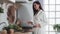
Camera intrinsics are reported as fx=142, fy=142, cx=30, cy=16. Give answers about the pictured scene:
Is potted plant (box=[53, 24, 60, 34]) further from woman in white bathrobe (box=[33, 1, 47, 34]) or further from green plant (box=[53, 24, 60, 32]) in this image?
woman in white bathrobe (box=[33, 1, 47, 34])

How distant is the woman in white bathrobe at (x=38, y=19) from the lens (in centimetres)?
149

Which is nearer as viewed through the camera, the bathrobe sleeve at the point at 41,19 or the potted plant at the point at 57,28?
the bathrobe sleeve at the point at 41,19

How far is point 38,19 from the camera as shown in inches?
59.0

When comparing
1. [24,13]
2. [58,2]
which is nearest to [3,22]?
[24,13]

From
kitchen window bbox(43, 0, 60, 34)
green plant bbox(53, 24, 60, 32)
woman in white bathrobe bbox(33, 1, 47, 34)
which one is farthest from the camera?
kitchen window bbox(43, 0, 60, 34)

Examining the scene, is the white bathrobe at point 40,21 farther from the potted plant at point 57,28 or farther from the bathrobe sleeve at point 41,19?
the potted plant at point 57,28

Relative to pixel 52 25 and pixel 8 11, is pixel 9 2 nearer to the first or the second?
pixel 8 11

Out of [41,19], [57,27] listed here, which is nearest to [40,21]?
[41,19]

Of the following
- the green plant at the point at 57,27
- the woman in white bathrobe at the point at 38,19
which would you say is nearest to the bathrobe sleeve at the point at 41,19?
the woman in white bathrobe at the point at 38,19

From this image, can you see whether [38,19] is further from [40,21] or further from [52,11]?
[52,11]

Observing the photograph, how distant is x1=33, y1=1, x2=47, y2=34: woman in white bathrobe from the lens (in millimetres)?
1487

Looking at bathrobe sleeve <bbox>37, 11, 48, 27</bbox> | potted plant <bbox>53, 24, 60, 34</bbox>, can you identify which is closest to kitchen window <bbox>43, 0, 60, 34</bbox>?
potted plant <bbox>53, 24, 60, 34</bbox>

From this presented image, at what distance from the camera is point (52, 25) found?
168 centimetres

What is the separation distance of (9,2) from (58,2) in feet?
2.04
